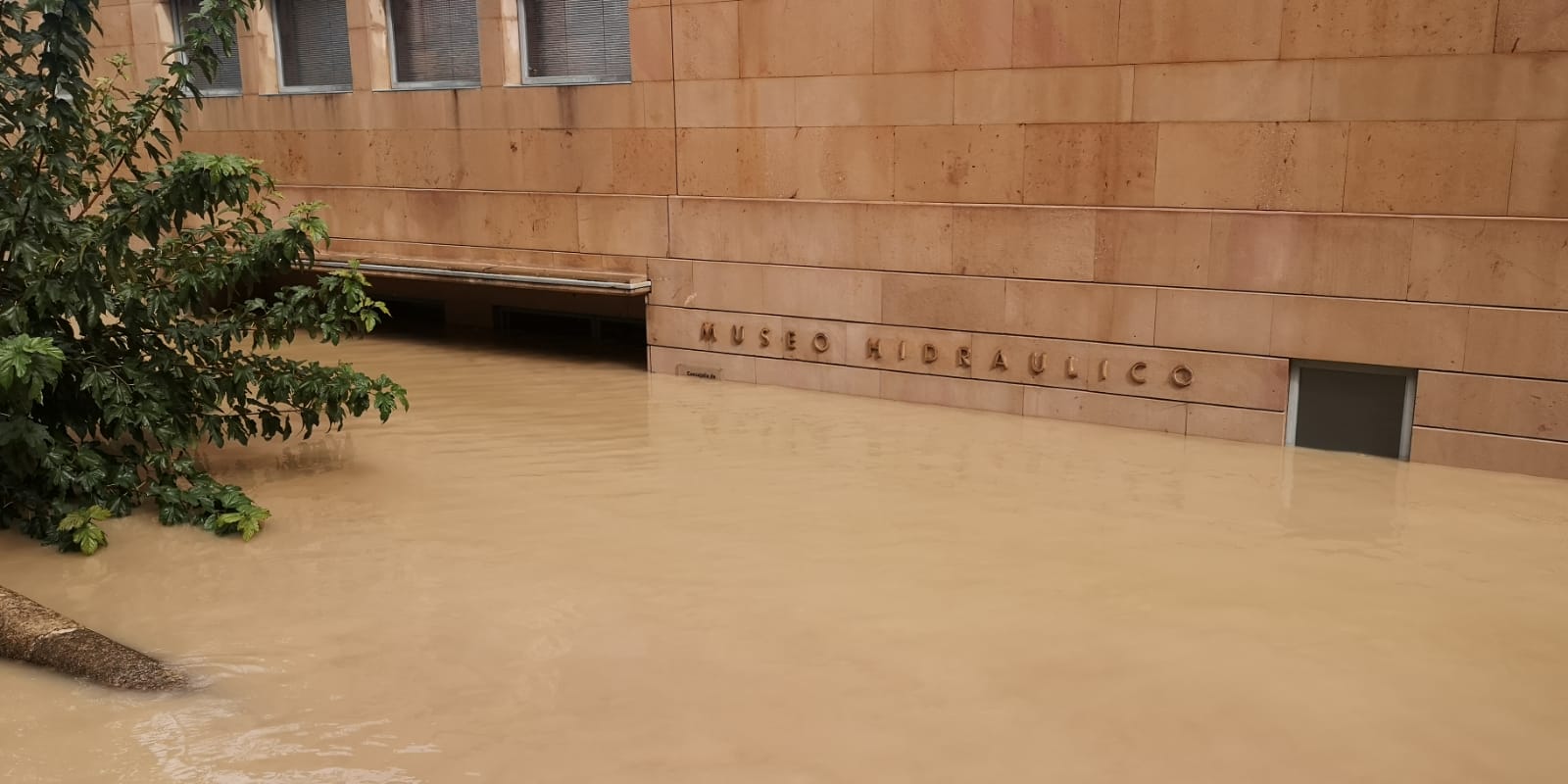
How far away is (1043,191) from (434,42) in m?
6.65

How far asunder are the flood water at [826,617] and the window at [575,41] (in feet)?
13.8

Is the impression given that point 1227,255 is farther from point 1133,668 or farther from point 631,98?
point 631,98

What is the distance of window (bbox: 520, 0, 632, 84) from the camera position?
1130 cm

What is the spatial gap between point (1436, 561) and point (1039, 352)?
3622 mm

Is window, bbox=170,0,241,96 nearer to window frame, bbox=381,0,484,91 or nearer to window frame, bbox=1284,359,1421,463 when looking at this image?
window frame, bbox=381,0,484,91

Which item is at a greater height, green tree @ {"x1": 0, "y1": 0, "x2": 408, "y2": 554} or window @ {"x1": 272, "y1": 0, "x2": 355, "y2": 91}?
window @ {"x1": 272, "y1": 0, "x2": 355, "y2": 91}

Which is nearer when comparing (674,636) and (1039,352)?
(674,636)

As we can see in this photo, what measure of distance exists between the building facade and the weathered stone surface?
21.0ft

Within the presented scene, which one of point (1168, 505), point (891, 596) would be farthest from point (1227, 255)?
point (891, 596)

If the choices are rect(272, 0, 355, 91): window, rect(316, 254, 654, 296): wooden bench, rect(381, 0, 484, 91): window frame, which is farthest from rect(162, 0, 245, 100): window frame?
rect(316, 254, 654, 296): wooden bench

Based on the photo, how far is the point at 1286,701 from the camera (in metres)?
4.88

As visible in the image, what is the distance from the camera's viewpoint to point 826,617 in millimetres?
5691

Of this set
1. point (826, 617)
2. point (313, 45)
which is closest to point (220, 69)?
point (313, 45)

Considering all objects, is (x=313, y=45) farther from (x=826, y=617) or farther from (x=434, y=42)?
(x=826, y=617)
